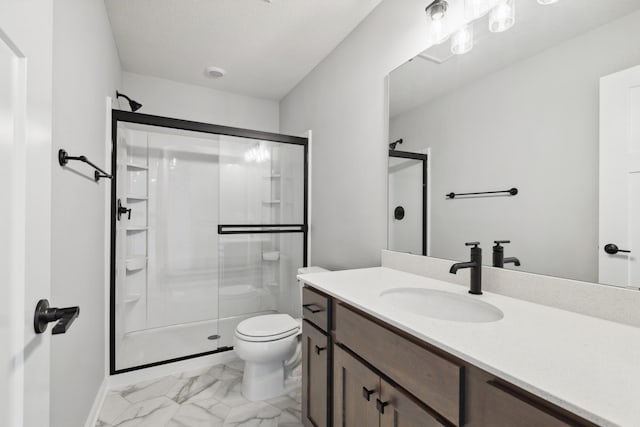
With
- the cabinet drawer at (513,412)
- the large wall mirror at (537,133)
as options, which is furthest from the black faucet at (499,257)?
the cabinet drawer at (513,412)

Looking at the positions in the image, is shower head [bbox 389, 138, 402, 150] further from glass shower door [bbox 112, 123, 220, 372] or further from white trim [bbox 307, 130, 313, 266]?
glass shower door [bbox 112, 123, 220, 372]

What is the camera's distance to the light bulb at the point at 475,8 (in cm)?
131

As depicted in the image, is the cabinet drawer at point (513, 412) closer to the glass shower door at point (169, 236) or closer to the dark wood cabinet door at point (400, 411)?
the dark wood cabinet door at point (400, 411)

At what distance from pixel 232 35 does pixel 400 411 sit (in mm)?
2511

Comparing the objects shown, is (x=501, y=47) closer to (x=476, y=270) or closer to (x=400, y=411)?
(x=476, y=270)

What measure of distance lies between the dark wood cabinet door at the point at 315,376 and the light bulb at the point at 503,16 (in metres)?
1.56

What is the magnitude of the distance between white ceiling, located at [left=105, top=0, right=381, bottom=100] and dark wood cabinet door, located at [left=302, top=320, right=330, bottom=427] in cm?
196

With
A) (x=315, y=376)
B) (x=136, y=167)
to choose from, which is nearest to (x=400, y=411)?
(x=315, y=376)

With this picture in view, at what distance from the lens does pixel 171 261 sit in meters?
3.07

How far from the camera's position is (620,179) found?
37.2 inches

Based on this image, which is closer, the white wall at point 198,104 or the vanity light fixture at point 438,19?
the vanity light fixture at point 438,19

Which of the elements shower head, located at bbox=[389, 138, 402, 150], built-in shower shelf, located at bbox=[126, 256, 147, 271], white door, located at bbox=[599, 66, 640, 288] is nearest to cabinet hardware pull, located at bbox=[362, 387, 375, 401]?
white door, located at bbox=[599, 66, 640, 288]

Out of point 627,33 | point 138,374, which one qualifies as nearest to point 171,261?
point 138,374

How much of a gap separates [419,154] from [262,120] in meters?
2.25
